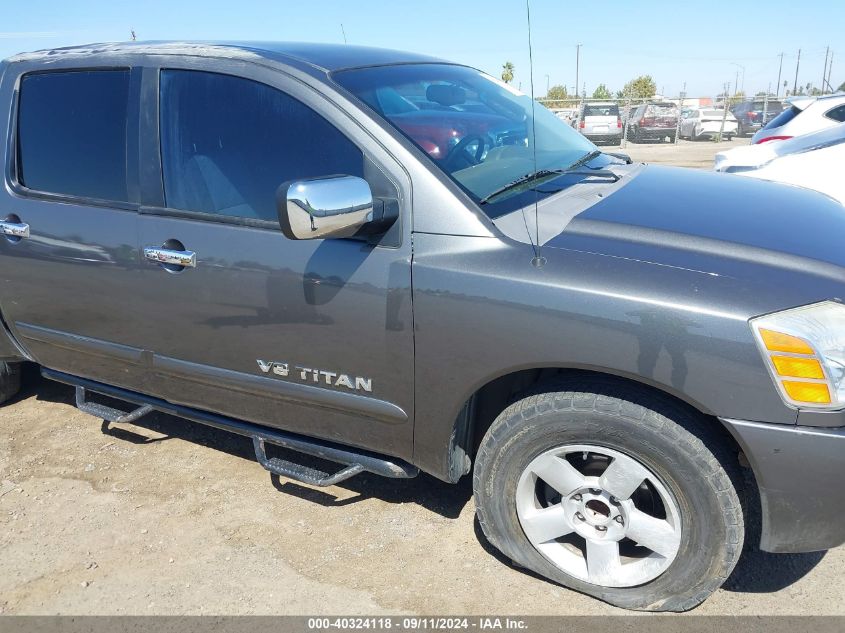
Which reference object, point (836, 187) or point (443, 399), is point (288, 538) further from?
point (836, 187)

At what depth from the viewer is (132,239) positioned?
8.96 feet

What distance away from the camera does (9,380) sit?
12.8 ft

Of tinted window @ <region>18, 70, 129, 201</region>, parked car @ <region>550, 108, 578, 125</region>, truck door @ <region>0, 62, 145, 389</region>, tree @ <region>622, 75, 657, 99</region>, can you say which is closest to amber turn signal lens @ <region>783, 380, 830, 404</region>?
truck door @ <region>0, 62, 145, 389</region>

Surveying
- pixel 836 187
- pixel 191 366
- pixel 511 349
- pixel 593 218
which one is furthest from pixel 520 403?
pixel 836 187

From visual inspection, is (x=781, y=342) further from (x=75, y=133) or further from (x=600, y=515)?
(x=75, y=133)

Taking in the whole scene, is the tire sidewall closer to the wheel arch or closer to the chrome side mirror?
the wheel arch

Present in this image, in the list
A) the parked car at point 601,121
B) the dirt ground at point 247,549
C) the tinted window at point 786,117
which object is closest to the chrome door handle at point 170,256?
the dirt ground at point 247,549

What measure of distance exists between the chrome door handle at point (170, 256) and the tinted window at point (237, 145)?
0.61 feet

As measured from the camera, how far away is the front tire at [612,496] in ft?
6.53

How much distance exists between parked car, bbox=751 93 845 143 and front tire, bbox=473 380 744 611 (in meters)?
6.36

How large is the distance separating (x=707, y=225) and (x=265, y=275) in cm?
153

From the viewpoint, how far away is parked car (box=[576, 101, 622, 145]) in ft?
68.9

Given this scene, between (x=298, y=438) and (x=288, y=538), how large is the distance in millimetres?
406

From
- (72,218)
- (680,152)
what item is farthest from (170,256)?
(680,152)
